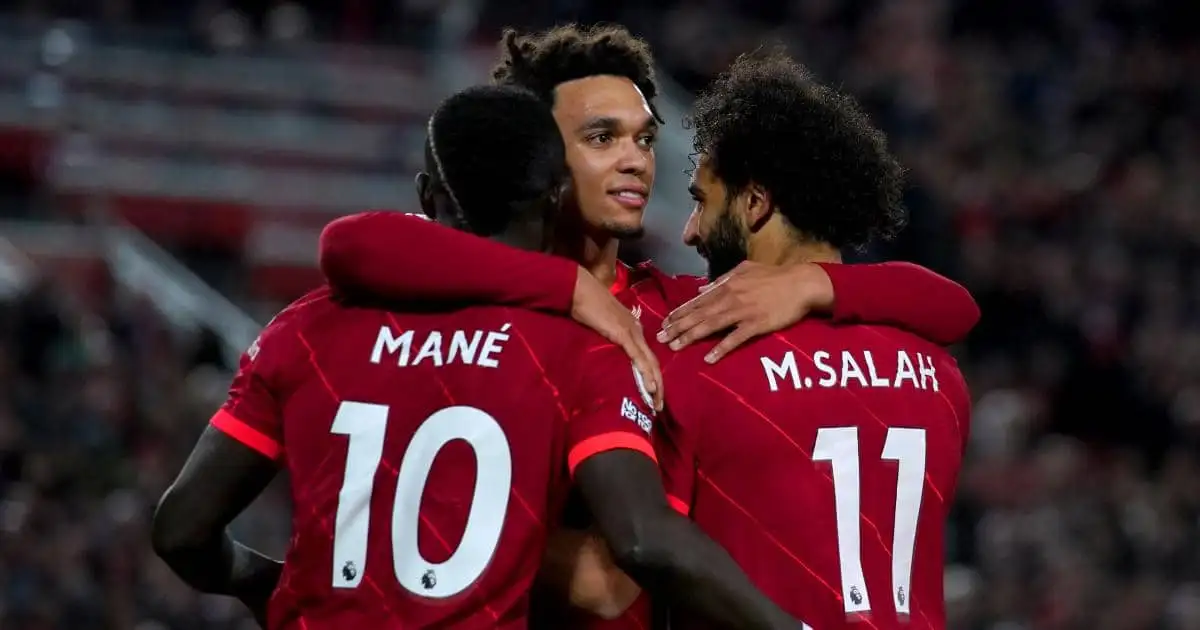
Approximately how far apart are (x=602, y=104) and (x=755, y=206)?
83 centimetres

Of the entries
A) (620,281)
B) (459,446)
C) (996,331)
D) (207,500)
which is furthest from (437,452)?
(996,331)

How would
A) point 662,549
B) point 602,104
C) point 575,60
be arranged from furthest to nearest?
point 575,60 → point 602,104 → point 662,549

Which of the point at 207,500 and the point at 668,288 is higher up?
the point at 668,288

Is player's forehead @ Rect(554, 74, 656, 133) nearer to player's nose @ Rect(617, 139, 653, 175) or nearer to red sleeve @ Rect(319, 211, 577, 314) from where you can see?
player's nose @ Rect(617, 139, 653, 175)

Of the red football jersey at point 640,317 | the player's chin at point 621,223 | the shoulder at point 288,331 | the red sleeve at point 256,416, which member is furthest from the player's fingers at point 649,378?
the player's chin at point 621,223

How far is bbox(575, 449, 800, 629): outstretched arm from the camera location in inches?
142

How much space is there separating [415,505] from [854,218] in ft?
3.98

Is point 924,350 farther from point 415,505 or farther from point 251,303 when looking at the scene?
point 251,303

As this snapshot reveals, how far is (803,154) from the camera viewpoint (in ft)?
13.9

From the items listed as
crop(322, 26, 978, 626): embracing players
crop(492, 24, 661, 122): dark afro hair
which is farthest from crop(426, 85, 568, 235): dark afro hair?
crop(492, 24, 661, 122): dark afro hair

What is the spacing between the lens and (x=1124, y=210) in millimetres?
13516

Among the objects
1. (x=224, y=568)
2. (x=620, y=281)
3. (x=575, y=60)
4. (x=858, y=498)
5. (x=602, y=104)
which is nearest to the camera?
(x=858, y=498)

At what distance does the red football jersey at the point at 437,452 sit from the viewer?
144 inches

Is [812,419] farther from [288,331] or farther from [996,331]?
[996,331]
